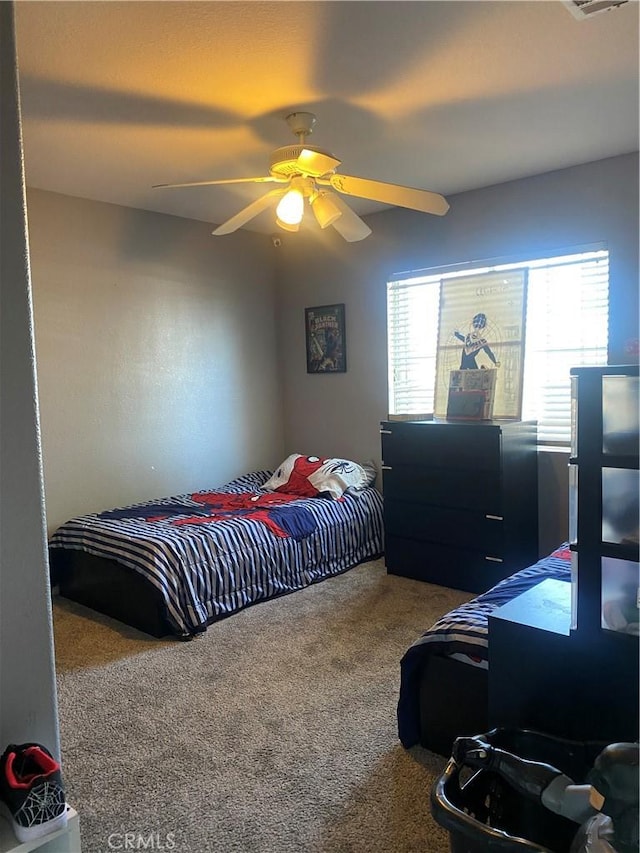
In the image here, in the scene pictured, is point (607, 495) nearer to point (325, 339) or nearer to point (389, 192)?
point (389, 192)

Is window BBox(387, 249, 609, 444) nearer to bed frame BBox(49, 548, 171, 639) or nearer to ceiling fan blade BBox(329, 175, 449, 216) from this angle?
ceiling fan blade BBox(329, 175, 449, 216)

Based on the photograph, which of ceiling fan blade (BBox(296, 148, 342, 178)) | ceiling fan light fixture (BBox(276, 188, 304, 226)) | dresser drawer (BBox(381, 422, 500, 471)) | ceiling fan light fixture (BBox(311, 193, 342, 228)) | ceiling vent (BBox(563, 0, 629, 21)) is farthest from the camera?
dresser drawer (BBox(381, 422, 500, 471))

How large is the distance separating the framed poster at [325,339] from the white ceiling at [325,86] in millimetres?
1393

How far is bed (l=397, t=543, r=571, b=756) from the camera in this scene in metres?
1.96

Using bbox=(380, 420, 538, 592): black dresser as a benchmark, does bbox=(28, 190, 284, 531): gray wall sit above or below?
above

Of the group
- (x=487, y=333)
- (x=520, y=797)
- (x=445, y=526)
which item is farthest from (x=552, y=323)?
(x=520, y=797)

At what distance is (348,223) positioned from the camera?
10.00 ft

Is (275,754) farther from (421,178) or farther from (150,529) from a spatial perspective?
(421,178)

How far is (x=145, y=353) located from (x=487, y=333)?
2251 mm

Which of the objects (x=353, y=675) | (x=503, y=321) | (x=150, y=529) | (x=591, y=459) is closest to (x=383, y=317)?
(x=503, y=321)

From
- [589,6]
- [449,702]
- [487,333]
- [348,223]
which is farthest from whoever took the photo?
[487,333]

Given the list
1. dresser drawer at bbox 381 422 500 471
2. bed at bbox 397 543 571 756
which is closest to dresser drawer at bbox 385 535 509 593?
dresser drawer at bbox 381 422 500 471

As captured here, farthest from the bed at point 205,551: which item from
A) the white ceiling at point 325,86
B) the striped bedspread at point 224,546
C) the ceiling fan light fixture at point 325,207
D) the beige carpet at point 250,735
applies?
the white ceiling at point 325,86

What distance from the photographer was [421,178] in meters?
3.65
